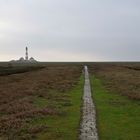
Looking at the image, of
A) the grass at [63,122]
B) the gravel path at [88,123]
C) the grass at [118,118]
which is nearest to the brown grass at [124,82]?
the grass at [118,118]

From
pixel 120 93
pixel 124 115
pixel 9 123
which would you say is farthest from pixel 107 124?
pixel 120 93

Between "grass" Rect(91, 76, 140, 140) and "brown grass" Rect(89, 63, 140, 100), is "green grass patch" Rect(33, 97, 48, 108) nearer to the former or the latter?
"grass" Rect(91, 76, 140, 140)

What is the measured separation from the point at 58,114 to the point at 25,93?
14954 mm

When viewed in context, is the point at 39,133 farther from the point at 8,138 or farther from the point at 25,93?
the point at 25,93

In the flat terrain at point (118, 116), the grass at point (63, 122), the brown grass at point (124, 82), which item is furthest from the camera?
the brown grass at point (124, 82)

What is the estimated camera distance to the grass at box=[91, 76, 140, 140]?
19.6 meters

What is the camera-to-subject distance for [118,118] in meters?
24.2

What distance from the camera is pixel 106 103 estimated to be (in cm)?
3145

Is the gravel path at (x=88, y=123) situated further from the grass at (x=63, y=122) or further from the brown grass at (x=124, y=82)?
the brown grass at (x=124, y=82)

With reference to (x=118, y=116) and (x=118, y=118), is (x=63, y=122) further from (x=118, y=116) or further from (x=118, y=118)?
(x=118, y=116)

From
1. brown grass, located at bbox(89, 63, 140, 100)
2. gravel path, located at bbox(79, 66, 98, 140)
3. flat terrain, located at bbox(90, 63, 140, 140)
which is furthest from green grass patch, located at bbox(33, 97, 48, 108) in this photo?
brown grass, located at bbox(89, 63, 140, 100)

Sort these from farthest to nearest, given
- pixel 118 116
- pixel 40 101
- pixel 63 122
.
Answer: pixel 40 101
pixel 118 116
pixel 63 122

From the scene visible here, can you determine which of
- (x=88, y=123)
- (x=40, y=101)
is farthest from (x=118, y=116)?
(x=40, y=101)

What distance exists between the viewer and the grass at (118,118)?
19.6m
